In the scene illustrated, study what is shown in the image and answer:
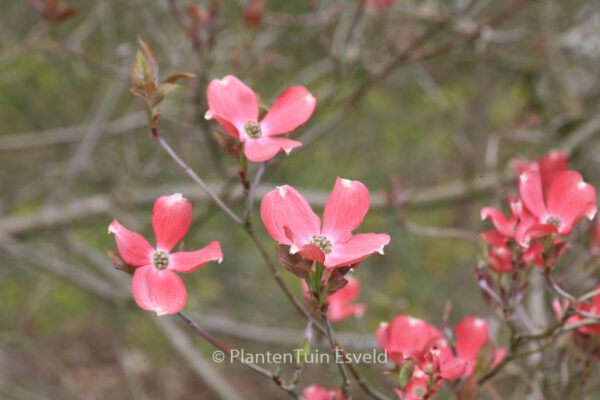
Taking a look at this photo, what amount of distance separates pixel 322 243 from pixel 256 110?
24 cm

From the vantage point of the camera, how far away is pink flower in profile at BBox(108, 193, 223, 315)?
900mm

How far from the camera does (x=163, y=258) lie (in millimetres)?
957

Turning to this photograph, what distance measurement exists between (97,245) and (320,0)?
88.1 inches

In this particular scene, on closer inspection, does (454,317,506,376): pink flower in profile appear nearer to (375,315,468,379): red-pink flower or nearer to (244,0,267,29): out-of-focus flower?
(375,315,468,379): red-pink flower

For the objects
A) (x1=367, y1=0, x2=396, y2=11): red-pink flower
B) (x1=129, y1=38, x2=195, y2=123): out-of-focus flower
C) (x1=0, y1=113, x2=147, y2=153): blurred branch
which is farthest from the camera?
(x1=0, y1=113, x2=147, y2=153): blurred branch

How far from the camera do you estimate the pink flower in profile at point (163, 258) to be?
90 cm

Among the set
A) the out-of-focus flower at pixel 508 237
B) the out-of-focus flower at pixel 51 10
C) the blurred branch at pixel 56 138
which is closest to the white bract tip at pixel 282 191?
the out-of-focus flower at pixel 508 237

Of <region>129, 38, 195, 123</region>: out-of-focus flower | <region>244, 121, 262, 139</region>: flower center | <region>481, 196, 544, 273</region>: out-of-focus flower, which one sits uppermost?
<region>129, 38, 195, 123</region>: out-of-focus flower

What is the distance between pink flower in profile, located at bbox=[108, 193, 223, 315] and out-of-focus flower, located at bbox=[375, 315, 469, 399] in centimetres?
30

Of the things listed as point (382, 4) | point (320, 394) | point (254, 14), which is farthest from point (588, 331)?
point (382, 4)

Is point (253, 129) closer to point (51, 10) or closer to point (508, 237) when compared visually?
point (508, 237)

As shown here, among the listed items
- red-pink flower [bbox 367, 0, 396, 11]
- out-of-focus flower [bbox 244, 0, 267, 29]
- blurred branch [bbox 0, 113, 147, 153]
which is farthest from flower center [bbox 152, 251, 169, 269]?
blurred branch [bbox 0, 113, 147, 153]

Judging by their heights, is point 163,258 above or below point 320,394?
above

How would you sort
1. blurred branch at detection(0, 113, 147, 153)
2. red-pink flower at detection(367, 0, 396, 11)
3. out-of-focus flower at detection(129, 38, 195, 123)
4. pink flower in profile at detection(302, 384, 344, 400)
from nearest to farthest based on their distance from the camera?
out-of-focus flower at detection(129, 38, 195, 123)
pink flower in profile at detection(302, 384, 344, 400)
red-pink flower at detection(367, 0, 396, 11)
blurred branch at detection(0, 113, 147, 153)
